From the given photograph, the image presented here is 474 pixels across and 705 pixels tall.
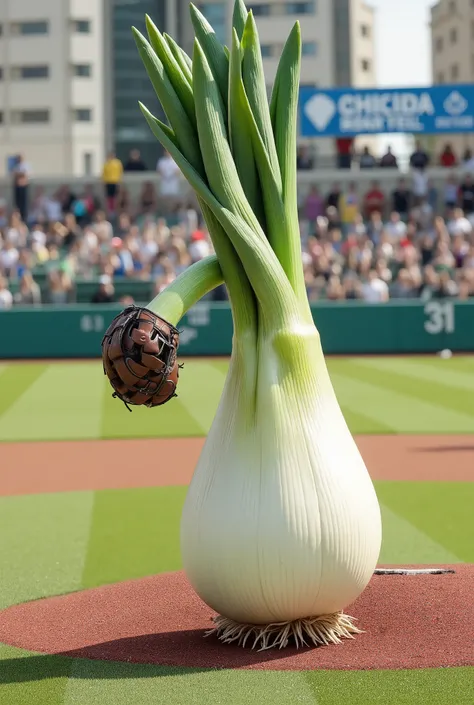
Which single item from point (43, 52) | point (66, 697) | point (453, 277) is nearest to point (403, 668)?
point (66, 697)

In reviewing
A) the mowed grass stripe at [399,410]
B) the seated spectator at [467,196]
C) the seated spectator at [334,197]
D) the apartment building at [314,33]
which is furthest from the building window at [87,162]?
the mowed grass stripe at [399,410]

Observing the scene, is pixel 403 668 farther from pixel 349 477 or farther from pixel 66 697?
pixel 66 697

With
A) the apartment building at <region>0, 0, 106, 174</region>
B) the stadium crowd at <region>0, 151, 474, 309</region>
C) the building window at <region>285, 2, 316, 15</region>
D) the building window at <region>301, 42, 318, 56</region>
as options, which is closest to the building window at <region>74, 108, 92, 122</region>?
the apartment building at <region>0, 0, 106, 174</region>

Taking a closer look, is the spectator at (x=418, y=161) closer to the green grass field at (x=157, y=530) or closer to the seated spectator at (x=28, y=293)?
the seated spectator at (x=28, y=293)

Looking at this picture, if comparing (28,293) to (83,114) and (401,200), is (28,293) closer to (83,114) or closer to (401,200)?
(401,200)

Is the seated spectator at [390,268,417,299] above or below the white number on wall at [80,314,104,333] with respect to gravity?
above

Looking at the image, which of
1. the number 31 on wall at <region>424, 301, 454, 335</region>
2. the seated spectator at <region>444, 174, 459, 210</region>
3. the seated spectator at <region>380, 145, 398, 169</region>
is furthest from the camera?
the seated spectator at <region>380, 145, 398, 169</region>

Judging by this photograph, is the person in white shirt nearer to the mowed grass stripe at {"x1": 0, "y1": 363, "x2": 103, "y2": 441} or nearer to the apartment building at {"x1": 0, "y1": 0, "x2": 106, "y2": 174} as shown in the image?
the mowed grass stripe at {"x1": 0, "y1": 363, "x2": 103, "y2": 441}

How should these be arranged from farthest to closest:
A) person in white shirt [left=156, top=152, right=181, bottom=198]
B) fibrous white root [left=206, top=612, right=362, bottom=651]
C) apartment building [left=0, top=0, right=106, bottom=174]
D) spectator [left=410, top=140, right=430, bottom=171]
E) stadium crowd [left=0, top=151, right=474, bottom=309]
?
apartment building [left=0, top=0, right=106, bottom=174], spectator [left=410, top=140, right=430, bottom=171], person in white shirt [left=156, top=152, right=181, bottom=198], stadium crowd [left=0, top=151, right=474, bottom=309], fibrous white root [left=206, top=612, right=362, bottom=651]
